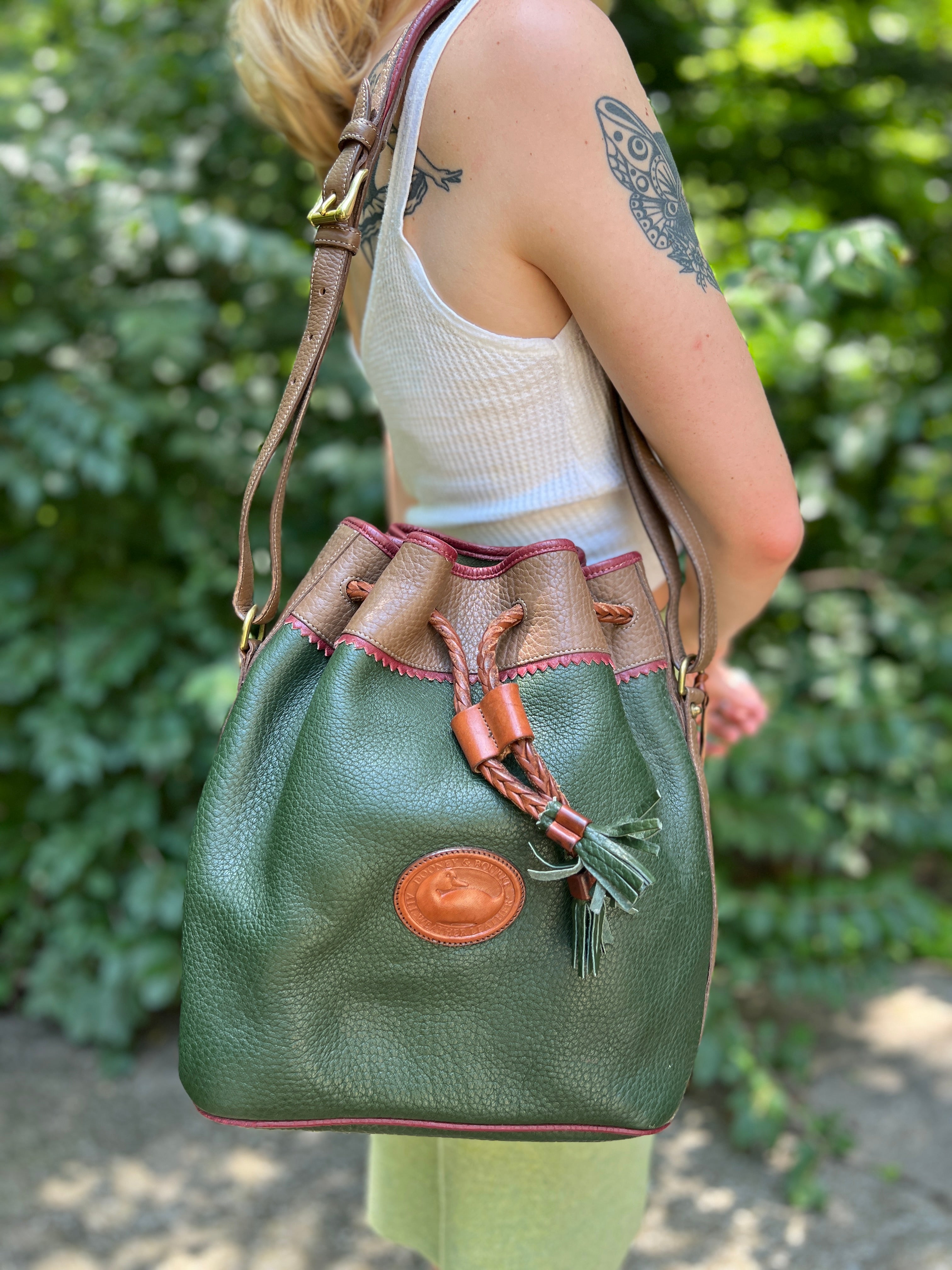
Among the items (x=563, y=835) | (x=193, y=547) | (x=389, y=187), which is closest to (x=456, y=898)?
(x=563, y=835)

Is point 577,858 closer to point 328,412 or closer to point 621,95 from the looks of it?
point 621,95

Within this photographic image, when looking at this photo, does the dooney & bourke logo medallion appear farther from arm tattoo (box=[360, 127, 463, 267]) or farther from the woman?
arm tattoo (box=[360, 127, 463, 267])

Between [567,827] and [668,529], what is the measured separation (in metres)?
0.38

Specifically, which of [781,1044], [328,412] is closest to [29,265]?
[328,412]

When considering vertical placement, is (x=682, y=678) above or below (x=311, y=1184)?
above

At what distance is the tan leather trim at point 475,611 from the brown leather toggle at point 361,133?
37cm

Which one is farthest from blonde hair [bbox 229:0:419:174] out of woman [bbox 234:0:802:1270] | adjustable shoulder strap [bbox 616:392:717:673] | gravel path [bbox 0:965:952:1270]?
gravel path [bbox 0:965:952:1270]

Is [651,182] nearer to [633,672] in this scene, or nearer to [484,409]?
[484,409]

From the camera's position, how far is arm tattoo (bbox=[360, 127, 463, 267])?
0.95 metres

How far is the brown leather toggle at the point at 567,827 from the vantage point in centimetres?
85

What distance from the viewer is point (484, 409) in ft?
3.43

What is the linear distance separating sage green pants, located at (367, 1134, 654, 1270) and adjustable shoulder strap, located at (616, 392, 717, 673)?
1.81 feet

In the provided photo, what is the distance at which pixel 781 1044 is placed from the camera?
2822mm

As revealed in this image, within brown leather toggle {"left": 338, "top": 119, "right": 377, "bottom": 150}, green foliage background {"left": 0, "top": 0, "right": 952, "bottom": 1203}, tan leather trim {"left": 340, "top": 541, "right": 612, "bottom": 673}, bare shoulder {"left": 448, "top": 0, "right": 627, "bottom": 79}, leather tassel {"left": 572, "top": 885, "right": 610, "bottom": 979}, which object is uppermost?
bare shoulder {"left": 448, "top": 0, "right": 627, "bottom": 79}
